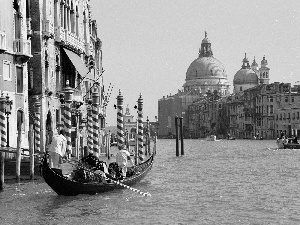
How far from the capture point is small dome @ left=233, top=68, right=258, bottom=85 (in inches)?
6334

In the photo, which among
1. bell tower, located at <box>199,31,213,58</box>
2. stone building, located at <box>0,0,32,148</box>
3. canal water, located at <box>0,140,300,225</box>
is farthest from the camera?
bell tower, located at <box>199,31,213,58</box>

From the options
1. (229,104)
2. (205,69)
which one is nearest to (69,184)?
(229,104)

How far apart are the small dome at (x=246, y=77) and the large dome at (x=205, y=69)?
49.2ft

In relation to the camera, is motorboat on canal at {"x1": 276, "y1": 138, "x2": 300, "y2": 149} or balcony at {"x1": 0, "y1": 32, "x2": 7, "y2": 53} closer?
balcony at {"x1": 0, "y1": 32, "x2": 7, "y2": 53}

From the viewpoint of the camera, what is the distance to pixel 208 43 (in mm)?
187375

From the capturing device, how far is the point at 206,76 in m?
178

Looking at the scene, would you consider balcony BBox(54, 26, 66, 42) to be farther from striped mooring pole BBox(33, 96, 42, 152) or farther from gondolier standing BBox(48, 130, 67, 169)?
gondolier standing BBox(48, 130, 67, 169)

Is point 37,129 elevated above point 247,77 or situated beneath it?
situated beneath

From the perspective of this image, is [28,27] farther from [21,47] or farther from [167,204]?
[167,204]

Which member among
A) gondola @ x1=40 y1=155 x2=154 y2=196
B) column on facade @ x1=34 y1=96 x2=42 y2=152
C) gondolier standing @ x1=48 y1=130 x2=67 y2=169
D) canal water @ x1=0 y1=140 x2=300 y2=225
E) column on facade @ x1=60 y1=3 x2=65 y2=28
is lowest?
canal water @ x1=0 y1=140 x2=300 y2=225

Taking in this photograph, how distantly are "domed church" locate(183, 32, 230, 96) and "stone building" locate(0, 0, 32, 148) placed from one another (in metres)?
148

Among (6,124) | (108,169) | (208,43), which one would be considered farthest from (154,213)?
(208,43)

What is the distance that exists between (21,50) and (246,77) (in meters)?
136

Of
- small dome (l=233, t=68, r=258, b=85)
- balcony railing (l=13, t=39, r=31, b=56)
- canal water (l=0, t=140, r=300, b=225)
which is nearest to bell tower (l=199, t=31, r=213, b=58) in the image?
small dome (l=233, t=68, r=258, b=85)
